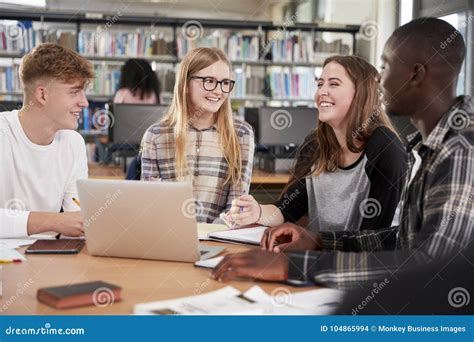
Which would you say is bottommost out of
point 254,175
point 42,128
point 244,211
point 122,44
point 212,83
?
point 254,175

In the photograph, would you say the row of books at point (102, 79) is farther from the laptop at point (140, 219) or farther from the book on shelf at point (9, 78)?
the laptop at point (140, 219)

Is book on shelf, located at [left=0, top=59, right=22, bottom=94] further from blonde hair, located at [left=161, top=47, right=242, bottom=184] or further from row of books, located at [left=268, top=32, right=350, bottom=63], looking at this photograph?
blonde hair, located at [left=161, top=47, right=242, bottom=184]

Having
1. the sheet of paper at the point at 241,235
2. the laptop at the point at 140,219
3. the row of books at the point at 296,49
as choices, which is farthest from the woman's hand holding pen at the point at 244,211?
the row of books at the point at 296,49

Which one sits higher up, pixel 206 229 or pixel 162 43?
pixel 162 43

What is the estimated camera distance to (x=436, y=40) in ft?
3.95

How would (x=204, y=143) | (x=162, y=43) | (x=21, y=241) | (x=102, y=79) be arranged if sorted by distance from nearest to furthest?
(x=21, y=241)
(x=204, y=143)
(x=102, y=79)
(x=162, y=43)

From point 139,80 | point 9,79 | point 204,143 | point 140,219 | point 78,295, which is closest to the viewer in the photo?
point 78,295

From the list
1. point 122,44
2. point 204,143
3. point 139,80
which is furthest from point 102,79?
point 204,143

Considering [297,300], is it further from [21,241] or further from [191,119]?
[191,119]

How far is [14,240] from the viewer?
1.61 metres

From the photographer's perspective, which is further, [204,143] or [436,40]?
[204,143]

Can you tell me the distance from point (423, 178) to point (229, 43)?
5193 mm

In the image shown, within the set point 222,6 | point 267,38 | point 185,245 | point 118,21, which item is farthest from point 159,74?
point 185,245

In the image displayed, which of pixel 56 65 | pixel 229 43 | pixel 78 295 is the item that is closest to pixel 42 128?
pixel 56 65
